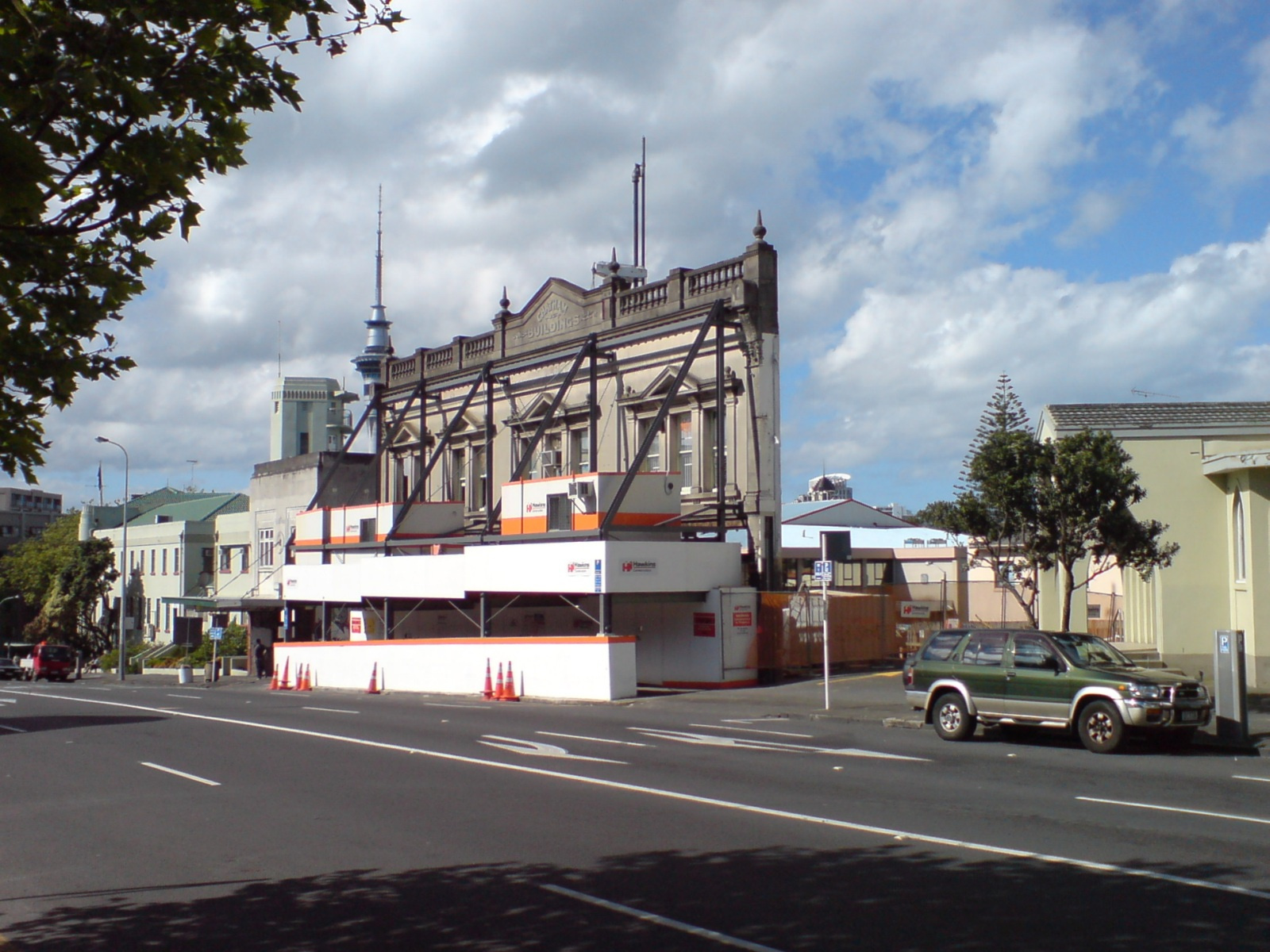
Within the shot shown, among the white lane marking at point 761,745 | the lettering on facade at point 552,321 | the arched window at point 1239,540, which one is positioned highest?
the lettering on facade at point 552,321

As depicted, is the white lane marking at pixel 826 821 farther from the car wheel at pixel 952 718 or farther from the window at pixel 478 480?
the window at pixel 478 480

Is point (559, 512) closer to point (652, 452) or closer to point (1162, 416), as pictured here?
point (652, 452)

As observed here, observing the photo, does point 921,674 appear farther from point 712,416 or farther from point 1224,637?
point 712,416

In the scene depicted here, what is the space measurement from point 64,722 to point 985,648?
16.5 meters

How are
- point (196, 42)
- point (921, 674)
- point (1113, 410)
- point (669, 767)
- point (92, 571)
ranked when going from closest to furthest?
point (196, 42) < point (669, 767) < point (921, 674) < point (1113, 410) < point (92, 571)

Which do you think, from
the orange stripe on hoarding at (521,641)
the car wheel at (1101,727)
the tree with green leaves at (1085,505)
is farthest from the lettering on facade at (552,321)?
the car wheel at (1101,727)

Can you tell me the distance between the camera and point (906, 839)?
29.8 ft

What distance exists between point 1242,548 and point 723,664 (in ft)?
34.9

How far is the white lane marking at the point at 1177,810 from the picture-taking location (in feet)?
32.4

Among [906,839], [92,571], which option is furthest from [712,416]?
[92,571]

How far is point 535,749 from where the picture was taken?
15.8 m

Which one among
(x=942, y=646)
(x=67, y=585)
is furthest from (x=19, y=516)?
(x=942, y=646)

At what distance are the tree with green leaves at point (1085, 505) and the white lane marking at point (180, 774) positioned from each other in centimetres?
1234

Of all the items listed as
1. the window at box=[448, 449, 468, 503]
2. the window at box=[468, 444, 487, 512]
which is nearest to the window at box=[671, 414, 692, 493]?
the window at box=[468, 444, 487, 512]
